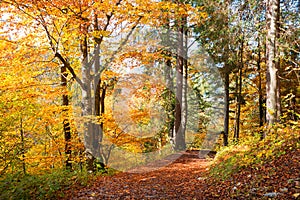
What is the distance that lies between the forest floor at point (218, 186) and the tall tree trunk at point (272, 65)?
7.25 ft

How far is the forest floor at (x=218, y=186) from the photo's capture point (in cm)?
435

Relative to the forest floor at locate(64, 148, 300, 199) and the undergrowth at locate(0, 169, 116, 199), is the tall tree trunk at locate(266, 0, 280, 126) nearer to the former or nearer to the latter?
the forest floor at locate(64, 148, 300, 199)

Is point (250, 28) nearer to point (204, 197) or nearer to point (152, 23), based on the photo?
point (152, 23)

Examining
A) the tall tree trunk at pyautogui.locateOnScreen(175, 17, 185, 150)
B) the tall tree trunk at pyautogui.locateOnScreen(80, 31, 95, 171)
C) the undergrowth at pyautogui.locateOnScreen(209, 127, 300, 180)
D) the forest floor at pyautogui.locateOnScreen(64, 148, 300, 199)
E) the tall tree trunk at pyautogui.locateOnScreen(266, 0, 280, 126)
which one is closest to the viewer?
the forest floor at pyautogui.locateOnScreen(64, 148, 300, 199)

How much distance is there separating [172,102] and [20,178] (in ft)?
39.8

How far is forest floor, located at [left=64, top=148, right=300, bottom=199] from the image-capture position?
14.3 ft

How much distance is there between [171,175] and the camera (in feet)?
29.3

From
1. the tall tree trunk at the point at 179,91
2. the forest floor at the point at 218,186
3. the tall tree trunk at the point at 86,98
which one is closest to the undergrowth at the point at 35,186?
the forest floor at the point at 218,186

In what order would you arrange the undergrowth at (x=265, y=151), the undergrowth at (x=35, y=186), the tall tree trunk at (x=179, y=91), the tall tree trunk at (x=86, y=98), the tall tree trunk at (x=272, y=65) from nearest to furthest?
the undergrowth at (x=265, y=151) → the undergrowth at (x=35, y=186) → the tall tree trunk at (x=272, y=65) → the tall tree trunk at (x=86, y=98) → the tall tree trunk at (x=179, y=91)

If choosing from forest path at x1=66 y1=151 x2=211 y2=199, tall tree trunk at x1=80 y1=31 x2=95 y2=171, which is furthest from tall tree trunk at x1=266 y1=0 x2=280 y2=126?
tall tree trunk at x1=80 y1=31 x2=95 y2=171

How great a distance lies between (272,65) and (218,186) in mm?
3952

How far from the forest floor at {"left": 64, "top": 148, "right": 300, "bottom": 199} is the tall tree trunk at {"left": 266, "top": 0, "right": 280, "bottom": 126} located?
2.21 meters

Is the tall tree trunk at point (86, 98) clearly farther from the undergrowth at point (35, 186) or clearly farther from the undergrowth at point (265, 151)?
the undergrowth at point (265, 151)

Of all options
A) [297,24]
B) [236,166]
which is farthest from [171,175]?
[297,24]
